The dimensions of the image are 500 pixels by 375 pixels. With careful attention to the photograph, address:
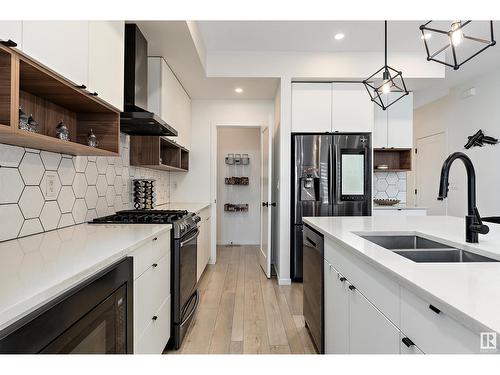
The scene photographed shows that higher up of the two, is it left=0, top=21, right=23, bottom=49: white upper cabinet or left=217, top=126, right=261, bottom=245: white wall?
left=0, top=21, right=23, bottom=49: white upper cabinet

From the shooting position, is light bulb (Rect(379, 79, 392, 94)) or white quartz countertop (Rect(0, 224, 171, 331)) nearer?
white quartz countertop (Rect(0, 224, 171, 331))

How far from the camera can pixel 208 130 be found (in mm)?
4324

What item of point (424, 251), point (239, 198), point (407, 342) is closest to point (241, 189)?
point (239, 198)

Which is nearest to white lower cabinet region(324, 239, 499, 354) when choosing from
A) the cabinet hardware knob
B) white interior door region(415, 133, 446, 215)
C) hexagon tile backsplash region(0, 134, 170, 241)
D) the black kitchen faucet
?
the black kitchen faucet

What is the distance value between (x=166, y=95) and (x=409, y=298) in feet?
9.39

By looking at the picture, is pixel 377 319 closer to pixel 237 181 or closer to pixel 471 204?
pixel 471 204

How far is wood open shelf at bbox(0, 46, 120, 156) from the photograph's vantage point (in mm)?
963

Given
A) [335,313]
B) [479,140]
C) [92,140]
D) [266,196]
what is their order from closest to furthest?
[335,313] < [92,140] < [266,196] < [479,140]

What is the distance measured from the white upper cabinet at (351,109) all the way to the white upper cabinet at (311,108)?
0.09 m

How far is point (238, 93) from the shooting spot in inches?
158

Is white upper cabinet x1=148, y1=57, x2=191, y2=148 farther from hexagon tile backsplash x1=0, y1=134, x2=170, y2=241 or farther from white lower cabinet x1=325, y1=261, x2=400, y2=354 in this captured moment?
white lower cabinet x1=325, y1=261, x2=400, y2=354

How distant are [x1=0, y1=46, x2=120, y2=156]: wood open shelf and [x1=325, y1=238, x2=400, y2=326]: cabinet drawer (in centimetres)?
139

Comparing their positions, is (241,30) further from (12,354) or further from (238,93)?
(12,354)

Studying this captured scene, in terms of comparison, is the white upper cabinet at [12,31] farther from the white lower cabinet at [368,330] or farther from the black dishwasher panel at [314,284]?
the black dishwasher panel at [314,284]
